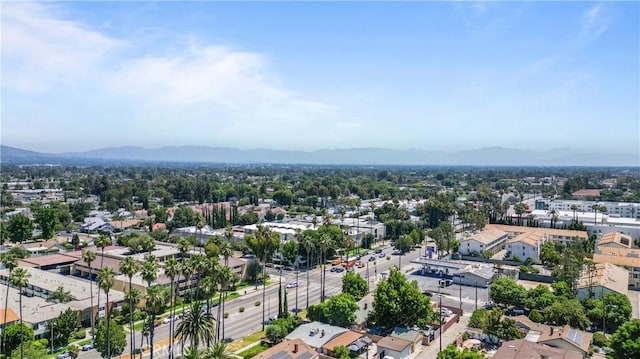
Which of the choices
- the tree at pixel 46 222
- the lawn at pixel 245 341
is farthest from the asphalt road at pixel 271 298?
the tree at pixel 46 222

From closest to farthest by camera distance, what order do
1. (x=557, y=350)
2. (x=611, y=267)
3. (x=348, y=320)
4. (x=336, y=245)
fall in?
(x=557, y=350), (x=348, y=320), (x=611, y=267), (x=336, y=245)

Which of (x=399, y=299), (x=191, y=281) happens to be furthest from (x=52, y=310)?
(x=399, y=299)

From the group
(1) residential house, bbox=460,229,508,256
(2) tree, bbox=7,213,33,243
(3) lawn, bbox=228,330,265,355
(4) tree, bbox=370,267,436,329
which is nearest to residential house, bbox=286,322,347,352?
(3) lawn, bbox=228,330,265,355

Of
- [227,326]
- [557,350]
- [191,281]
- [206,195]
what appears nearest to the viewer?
[557,350]

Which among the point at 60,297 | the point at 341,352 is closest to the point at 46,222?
the point at 60,297

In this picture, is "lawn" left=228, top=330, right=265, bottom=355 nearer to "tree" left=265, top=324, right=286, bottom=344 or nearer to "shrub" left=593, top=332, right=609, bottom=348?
"tree" left=265, top=324, right=286, bottom=344

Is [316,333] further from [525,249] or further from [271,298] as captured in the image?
[525,249]

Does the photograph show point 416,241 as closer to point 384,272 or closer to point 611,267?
point 384,272
